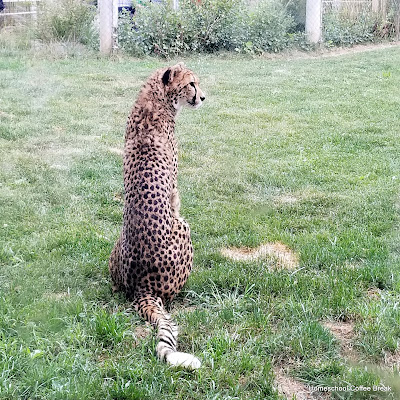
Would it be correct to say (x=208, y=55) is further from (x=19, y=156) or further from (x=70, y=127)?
(x=19, y=156)

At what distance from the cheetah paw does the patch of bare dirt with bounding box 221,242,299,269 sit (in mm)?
857

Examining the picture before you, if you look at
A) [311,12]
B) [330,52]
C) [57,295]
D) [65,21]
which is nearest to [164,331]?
[57,295]

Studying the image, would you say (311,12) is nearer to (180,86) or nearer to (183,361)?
(180,86)

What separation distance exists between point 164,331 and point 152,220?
0.46m

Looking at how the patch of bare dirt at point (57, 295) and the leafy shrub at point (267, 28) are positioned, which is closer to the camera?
the patch of bare dirt at point (57, 295)

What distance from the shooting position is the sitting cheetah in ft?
7.43

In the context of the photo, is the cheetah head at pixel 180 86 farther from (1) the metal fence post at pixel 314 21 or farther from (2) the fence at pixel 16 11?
(1) the metal fence post at pixel 314 21

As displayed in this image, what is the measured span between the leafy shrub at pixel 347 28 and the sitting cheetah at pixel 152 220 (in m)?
6.68

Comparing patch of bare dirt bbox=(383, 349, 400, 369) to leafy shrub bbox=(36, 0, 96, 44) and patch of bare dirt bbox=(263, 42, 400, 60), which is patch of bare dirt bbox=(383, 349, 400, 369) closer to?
leafy shrub bbox=(36, 0, 96, 44)

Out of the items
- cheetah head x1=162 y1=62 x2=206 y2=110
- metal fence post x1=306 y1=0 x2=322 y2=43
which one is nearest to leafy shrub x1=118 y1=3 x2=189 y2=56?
metal fence post x1=306 y1=0 x2=322 y2=43

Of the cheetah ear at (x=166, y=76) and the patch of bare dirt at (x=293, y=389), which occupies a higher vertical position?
the cheetah ear at (x=166, y=76)

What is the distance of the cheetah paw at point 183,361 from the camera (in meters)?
1.85

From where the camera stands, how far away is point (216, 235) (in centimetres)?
308

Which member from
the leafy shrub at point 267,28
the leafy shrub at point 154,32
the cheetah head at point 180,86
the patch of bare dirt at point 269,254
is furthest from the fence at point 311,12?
the patch of bare dirt at point 269,254
